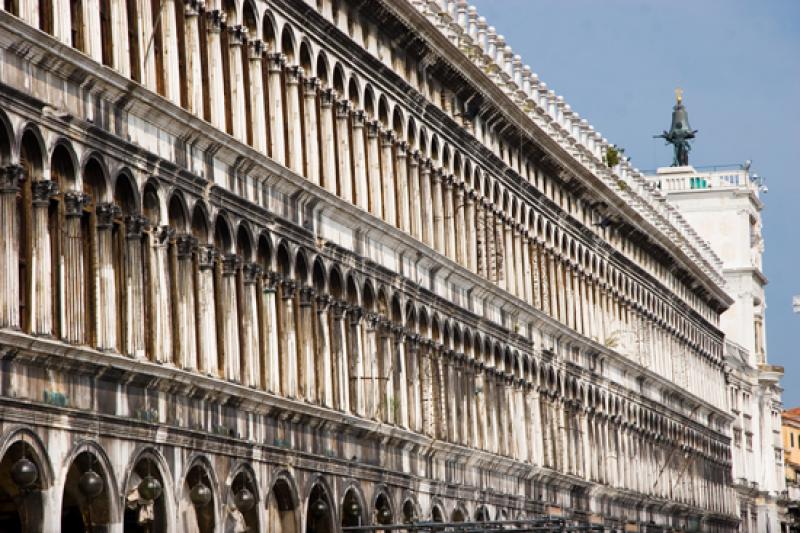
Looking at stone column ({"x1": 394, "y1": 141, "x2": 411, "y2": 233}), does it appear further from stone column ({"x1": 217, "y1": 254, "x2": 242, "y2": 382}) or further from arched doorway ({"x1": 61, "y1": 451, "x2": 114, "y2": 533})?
arched doorway ({"x1": 61, "y1": 451, "x2": 114, "y2": 533})

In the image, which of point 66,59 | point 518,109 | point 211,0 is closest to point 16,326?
point 66,59

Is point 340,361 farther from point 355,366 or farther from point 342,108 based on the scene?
point 342,108

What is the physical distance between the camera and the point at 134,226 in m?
34.9

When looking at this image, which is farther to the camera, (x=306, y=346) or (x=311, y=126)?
(x=311, y=126)

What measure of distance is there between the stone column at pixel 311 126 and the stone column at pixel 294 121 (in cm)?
51

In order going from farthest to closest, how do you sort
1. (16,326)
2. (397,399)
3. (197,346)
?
(397,399), (197,346), (16,326)

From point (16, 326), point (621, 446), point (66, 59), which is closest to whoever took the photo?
point (16, 326)

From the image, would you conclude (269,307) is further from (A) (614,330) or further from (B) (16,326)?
(A) (614,330)

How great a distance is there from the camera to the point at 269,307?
42344mm

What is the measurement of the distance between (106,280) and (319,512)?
1239 centimetres

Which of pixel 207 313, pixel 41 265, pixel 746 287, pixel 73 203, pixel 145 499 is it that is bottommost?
pixel 145 499

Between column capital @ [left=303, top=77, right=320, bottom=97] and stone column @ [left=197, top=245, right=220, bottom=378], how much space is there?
8215mm

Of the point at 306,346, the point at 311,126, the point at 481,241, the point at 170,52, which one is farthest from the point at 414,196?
the point at 170,52

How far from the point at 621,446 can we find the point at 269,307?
3981cm
